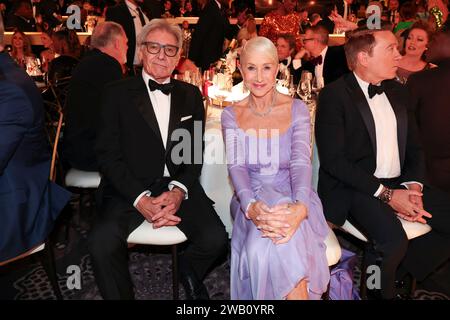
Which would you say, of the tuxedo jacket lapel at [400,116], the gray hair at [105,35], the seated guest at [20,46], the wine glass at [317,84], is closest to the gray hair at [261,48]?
the tuxedo jacket lapel at [400,116]

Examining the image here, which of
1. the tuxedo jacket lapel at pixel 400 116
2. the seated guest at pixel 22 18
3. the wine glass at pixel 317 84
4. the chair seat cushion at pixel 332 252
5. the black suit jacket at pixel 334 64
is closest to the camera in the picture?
Answer: the chair seat cushion at pixel 332 252

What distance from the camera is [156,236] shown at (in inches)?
89.3

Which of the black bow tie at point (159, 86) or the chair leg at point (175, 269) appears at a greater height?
the black bow tie at point (159, 86)

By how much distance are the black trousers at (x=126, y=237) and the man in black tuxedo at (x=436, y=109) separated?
51.7 inches

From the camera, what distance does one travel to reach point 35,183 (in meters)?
2.20

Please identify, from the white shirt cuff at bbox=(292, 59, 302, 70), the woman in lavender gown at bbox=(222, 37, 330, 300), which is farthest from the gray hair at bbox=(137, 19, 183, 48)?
the white shirt cuff at bbox=(292, 59, 302, 70)

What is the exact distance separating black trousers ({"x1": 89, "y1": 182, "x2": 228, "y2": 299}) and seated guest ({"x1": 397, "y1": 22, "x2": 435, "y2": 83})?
2.03 m

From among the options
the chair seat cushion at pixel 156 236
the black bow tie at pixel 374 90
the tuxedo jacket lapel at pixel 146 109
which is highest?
the black bow tie at pixel 374 90

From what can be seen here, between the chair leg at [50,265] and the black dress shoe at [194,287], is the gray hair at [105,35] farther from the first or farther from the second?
the black dress shoe at [194,287]

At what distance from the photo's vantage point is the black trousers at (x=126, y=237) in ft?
7.34

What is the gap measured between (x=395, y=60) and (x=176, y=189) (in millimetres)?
1342

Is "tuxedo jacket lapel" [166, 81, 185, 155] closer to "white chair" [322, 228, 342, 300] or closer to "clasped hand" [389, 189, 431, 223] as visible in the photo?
"white chair" [322, 228, 342, 300]

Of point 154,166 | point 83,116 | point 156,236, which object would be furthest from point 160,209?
point 83,116

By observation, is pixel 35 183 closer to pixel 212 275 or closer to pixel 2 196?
pixel 2 196
